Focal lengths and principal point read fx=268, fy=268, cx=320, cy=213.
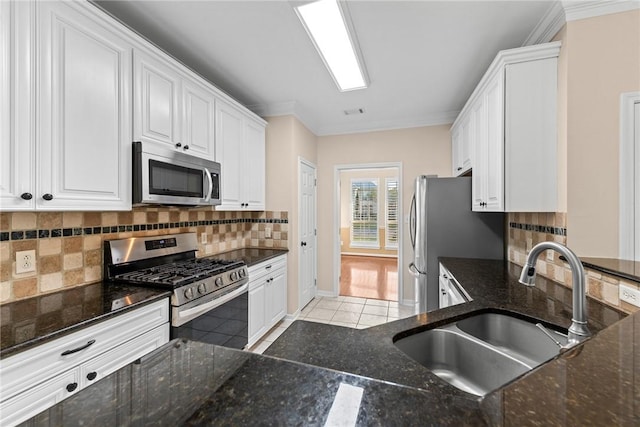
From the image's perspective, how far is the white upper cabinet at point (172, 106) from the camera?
1765 millimetres

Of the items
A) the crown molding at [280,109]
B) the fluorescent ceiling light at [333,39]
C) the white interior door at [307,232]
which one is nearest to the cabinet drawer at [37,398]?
the fluorescent ceiling light at [333,39]

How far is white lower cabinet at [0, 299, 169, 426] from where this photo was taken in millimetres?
976

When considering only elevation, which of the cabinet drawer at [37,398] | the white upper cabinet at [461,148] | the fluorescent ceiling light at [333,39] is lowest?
the cabinet drawer at [37,398]

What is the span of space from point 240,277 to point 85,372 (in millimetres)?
1140

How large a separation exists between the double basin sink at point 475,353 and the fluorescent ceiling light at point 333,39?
192 cm

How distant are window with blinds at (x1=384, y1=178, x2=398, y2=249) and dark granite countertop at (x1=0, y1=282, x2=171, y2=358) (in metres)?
6.24

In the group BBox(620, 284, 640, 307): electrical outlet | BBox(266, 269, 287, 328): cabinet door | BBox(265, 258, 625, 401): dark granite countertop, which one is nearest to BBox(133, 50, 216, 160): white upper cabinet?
BBox(266, 269, 287, 328): cabinet door

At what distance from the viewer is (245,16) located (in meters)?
1.79

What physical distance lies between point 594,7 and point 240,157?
9.30 ft

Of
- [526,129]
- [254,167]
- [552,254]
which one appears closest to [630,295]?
[552,254]

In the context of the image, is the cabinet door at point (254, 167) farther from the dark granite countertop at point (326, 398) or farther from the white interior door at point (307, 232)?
the dark granite countertop at point (326, 398)

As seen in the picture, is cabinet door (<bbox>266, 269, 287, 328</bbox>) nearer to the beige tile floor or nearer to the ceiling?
the beige tile floor

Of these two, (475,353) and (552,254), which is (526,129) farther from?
(475,353)

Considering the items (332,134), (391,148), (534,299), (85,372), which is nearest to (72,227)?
(85,372)
